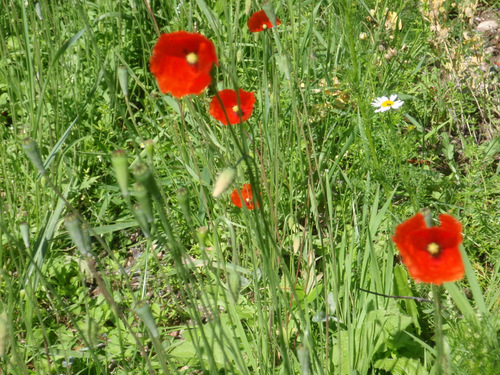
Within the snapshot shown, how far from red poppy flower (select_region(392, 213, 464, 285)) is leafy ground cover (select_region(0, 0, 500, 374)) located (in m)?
0.01

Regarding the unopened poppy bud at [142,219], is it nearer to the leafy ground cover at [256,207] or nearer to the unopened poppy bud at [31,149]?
the leafy ground cover at [256,207]

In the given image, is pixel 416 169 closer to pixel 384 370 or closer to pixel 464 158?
Result: pixel 464 158

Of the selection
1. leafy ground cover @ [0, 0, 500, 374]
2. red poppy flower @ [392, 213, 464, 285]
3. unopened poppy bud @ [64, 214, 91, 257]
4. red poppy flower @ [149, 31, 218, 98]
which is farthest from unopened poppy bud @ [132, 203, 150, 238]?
red poppy flower @ [392, 213, 464, 285]

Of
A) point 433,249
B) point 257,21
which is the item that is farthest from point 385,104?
point 433,249

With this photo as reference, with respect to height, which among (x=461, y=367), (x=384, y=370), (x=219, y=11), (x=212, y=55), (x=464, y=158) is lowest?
(x=384, y=370)

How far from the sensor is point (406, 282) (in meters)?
1.77

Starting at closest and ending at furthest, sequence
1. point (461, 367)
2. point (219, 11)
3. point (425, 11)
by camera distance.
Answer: point (461, 367), point (425, 11), point (219, 11)

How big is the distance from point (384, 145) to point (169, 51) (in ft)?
4.06

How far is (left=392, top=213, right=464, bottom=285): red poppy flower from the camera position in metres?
0.85

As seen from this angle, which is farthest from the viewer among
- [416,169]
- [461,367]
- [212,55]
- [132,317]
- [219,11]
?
[219,11]

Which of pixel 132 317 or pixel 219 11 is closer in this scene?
pixel 132 317

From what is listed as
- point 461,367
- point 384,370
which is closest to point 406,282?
point 384,370

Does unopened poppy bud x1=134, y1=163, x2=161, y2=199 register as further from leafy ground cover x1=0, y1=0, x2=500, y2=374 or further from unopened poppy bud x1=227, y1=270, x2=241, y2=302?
unopened poppy bud x1=227, y1=270, x2=241, y2=302

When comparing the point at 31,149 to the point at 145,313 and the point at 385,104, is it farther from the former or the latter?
the point at 385,104
